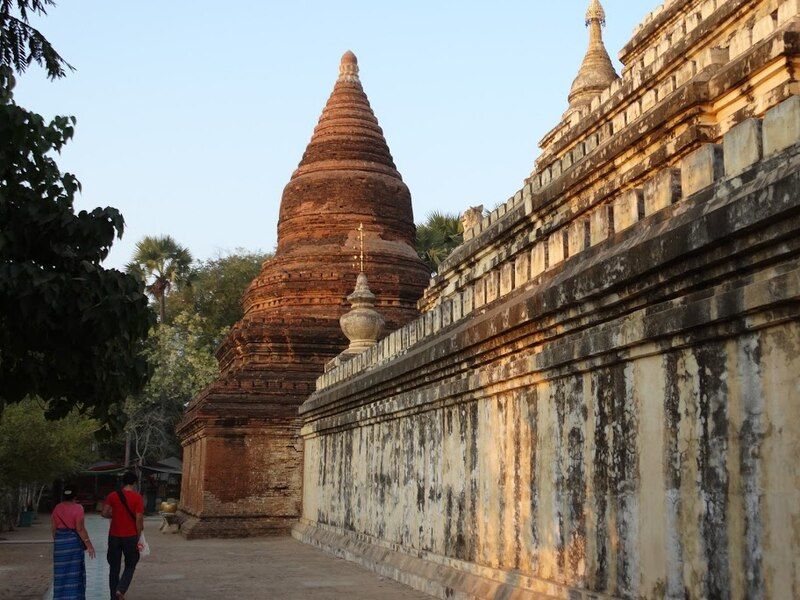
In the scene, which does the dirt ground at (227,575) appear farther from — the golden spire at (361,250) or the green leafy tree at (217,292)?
the green leafy tree at (217,292)

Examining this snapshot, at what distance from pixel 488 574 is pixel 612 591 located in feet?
8.06

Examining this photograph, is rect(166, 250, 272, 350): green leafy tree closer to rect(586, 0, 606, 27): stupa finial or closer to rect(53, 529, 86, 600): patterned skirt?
rect(586, 0, 606, 27): stupa finial

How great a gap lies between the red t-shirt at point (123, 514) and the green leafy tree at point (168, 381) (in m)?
31.2

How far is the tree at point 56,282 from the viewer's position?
7.45m

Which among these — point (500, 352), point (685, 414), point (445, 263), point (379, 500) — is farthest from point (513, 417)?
point (445, 263)

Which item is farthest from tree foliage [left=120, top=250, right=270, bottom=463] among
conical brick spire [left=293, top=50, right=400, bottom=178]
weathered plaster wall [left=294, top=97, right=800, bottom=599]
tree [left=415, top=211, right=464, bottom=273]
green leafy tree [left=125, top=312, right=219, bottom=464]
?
weathered plaster wall [left=294, top=97, right=800, bottom=599]

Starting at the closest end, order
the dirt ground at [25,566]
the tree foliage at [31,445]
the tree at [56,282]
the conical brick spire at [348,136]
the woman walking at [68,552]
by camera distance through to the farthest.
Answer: the tree at [56,282] → the woman walking at [68,552] → the dirt ground at [25,566] → the tree foliage at [31,445] → the conical brick spire at [348,136]

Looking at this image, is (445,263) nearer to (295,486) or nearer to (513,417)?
(513,417)

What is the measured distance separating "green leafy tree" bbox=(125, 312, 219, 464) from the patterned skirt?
3205 centimetres

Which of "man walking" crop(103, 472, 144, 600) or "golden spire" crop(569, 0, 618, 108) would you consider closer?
"man walking" crop(103, 472, 144, 600)

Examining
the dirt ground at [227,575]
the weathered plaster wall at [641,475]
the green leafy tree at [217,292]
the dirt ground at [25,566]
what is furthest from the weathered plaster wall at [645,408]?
the green leafy tree at [217,292]

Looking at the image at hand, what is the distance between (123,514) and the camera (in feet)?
35.2

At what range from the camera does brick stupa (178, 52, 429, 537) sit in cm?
2105

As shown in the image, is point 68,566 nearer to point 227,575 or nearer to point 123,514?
point 123,514
